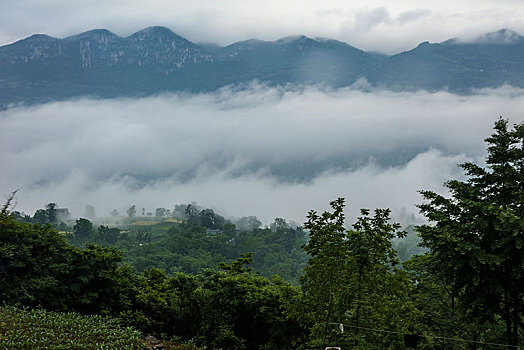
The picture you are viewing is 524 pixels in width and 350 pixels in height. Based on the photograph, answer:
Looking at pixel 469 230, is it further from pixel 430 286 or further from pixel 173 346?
pixel 173 346

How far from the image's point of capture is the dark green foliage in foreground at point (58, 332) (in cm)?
1430

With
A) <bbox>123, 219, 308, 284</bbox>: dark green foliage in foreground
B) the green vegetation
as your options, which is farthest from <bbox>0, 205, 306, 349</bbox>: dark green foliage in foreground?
<bbox>123, 219, 308, 284</bbox>: dark green foliage in foreground

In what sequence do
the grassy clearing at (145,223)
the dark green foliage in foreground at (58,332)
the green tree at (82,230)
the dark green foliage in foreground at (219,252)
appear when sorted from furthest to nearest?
the grassy clearing at (145,223) → the green tree at (82,230) → the dark green foliage in foreground at (219,252) → the dark green foliage in foreground at (58,332)

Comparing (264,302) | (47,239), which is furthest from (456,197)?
(47,239)

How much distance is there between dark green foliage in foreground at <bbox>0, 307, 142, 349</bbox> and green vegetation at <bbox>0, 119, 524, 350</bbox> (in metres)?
0.18

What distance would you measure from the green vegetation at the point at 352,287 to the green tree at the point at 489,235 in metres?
0.04

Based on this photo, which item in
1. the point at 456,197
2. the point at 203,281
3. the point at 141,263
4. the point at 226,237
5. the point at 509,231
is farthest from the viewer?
the point at 226,237

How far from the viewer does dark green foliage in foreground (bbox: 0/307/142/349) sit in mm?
14297

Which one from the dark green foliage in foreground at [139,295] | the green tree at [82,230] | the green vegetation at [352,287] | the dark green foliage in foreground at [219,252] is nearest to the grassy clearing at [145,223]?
the dark green foliage in foreground at [219,252]

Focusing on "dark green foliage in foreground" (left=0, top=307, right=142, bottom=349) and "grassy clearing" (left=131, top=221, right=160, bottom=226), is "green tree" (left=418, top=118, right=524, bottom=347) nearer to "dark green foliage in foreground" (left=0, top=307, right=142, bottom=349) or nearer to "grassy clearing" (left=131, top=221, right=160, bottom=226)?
"dark green foliage in foreground" (left=0, top=307, right=142, bottom=349)

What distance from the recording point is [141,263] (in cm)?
7012

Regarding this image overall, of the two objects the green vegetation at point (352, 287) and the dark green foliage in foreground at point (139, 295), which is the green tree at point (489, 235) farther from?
the dark green foliage in foreground at point (139, 295)

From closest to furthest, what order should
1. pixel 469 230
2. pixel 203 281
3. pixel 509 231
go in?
1. pixel 509 231
2. pixel 469 230
3. pixel 203 281

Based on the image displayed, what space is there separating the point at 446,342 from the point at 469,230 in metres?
3.91
